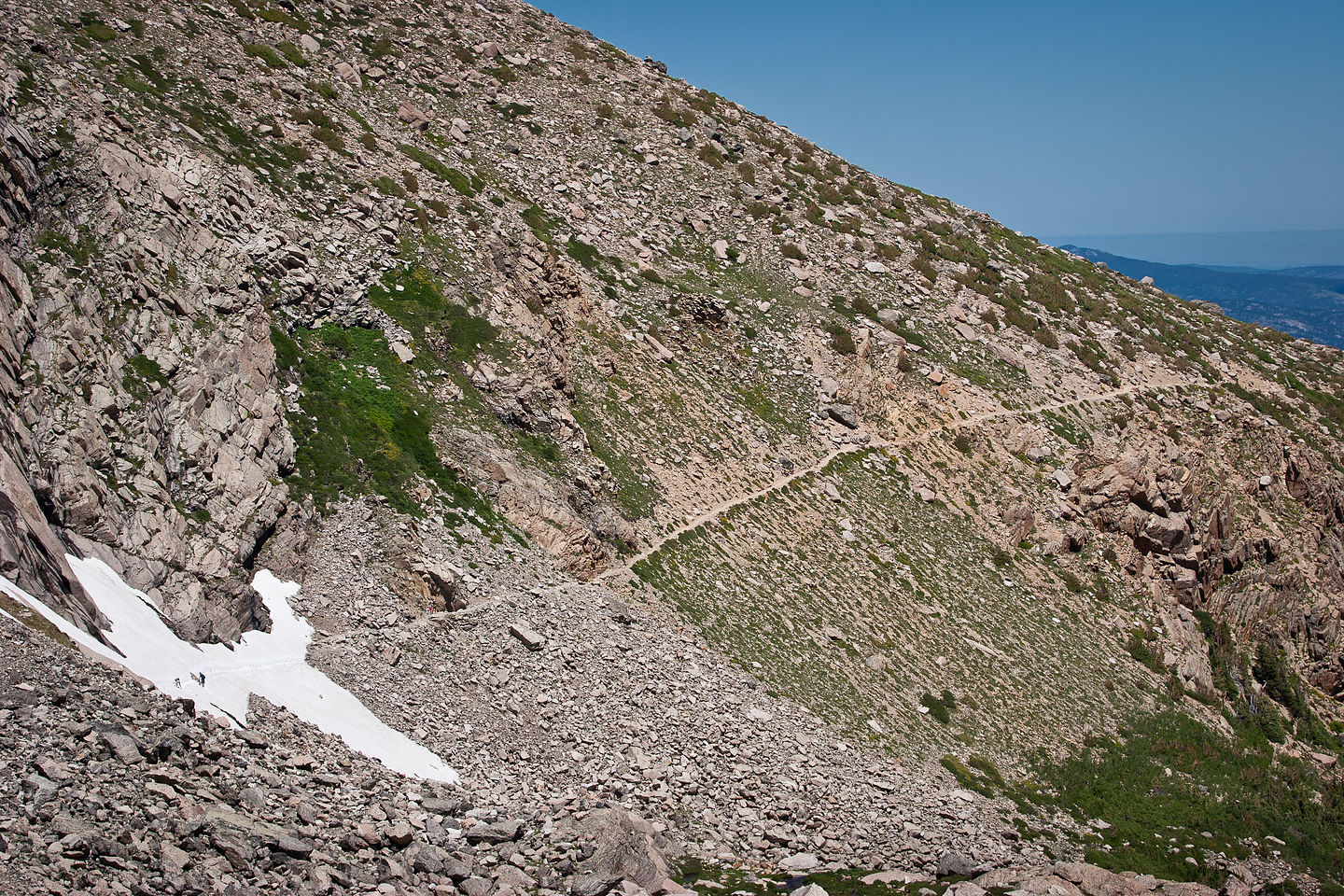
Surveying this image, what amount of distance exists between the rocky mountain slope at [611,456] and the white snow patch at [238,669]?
777 millimetres

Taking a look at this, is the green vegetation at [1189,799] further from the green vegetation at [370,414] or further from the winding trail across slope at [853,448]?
the green vegetation at [370,414]

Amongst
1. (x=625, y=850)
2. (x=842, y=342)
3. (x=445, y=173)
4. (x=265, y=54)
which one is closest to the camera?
(x=625, y=850)

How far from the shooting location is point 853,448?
52.0m

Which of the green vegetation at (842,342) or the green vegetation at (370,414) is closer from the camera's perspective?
the green vegetation at (370,414)

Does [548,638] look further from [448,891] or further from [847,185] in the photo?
[847,185]

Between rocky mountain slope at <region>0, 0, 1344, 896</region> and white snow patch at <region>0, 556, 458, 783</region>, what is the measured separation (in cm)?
78

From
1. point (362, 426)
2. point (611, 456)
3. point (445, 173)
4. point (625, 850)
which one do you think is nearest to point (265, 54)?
point (445, 173)

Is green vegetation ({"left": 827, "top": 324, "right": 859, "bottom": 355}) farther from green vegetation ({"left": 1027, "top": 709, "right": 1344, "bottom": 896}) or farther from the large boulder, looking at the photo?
the large boulder

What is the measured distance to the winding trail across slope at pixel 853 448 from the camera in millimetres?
40441

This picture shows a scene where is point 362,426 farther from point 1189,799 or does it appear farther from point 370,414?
point 1189,799

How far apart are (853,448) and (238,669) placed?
118 feet

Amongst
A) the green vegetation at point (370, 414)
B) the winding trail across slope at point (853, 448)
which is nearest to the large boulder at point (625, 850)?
the winding trail across slope at point (853, 448)

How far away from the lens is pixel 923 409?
54.9 meters

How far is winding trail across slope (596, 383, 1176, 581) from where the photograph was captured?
40441 mm
